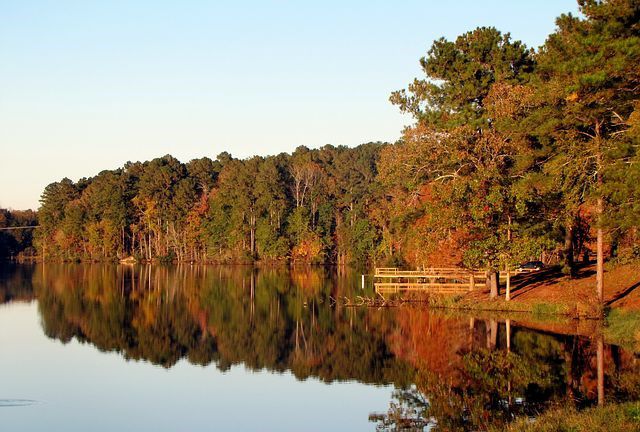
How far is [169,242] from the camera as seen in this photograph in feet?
425

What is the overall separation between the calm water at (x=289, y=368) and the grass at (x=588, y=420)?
6.17 ft

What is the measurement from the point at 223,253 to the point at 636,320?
3731 inches

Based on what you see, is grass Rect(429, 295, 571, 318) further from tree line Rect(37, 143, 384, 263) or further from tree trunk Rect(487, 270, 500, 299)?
tree line Rect(37, 143, 384, 263)

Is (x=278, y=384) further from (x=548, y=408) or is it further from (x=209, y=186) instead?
(x=209, y=186)

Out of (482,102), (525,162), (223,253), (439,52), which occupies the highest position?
(439,52)

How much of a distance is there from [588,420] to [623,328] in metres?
17.7

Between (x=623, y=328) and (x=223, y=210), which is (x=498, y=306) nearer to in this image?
(x=623, y=328)

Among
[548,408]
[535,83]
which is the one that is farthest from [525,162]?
[548,408]

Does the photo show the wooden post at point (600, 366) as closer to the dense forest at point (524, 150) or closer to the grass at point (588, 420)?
the grass at point (588, 420)

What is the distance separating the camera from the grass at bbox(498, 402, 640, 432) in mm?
14156

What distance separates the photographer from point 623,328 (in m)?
31.0

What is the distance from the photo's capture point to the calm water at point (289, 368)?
20.4 metres

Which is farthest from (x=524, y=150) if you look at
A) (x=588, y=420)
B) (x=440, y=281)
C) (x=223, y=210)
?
(x=223, y=210)

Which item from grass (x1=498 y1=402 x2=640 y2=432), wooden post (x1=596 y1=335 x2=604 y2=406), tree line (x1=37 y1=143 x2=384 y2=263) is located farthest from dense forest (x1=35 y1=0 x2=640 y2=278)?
tree line (x1=37 y1=143 x2=384 y2=263)
